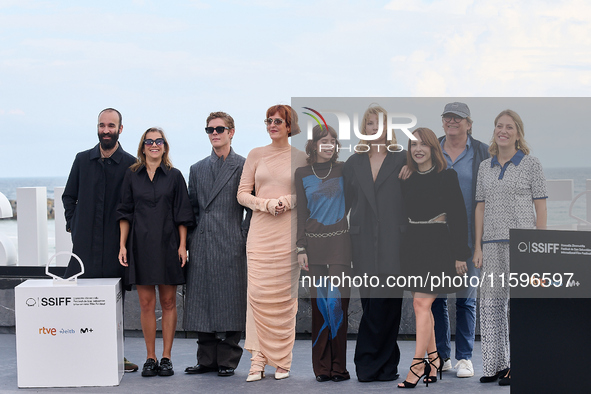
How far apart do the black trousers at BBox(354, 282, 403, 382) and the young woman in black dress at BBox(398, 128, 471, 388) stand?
0.17m

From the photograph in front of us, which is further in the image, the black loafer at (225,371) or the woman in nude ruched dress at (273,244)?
the black loafer at (225,371)

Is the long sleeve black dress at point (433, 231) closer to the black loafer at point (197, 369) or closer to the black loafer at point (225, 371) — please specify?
the black loafer at point (225, 371)

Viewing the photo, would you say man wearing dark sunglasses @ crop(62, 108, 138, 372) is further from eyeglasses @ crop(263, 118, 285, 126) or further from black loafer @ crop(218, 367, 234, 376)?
eyeglasses @ crop(263, 118, 285, 126)

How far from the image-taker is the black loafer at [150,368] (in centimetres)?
418

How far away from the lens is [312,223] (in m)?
3.96

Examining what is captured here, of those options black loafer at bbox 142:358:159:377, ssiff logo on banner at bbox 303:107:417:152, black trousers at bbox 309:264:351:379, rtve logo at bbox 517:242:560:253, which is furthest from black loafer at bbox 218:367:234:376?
rtve logo at bbox 517:242:560:253

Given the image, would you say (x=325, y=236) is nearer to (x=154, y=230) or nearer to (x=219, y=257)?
(x=219, y=257)

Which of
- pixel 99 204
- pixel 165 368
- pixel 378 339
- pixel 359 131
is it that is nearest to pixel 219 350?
pixel 165 368

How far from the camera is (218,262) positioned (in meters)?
4.16

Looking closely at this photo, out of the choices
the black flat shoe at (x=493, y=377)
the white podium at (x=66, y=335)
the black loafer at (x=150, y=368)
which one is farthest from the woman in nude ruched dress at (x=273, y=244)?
the black flat shoe at (x=493, y=377)

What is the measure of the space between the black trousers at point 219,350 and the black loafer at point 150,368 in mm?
298

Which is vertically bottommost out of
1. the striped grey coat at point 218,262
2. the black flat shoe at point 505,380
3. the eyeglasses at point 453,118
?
the black flat shoe at point 505,380

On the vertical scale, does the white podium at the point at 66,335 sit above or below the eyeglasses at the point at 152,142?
below

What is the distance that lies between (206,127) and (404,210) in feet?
4.73
